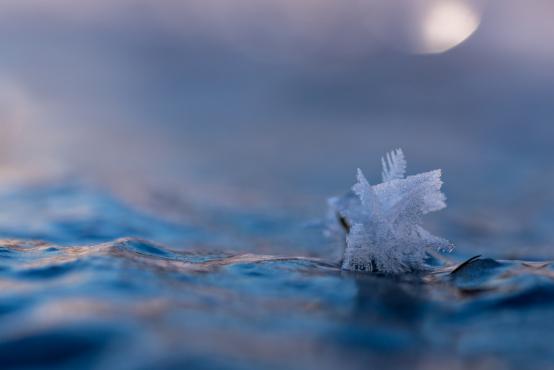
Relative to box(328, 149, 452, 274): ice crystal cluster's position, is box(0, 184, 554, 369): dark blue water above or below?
below

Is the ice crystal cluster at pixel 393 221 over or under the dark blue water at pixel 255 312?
over

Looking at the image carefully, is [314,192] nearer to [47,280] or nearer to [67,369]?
[47,280]

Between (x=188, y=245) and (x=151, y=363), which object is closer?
(x=151, y=363)

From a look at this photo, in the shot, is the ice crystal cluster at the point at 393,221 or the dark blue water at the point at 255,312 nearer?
the dark blue water at the point at 255,312

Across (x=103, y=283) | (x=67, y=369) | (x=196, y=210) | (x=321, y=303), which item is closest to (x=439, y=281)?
(x=321, y=303)

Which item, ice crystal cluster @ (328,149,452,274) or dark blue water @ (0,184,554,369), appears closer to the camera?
dark blue water @ (0,184,554,369)
